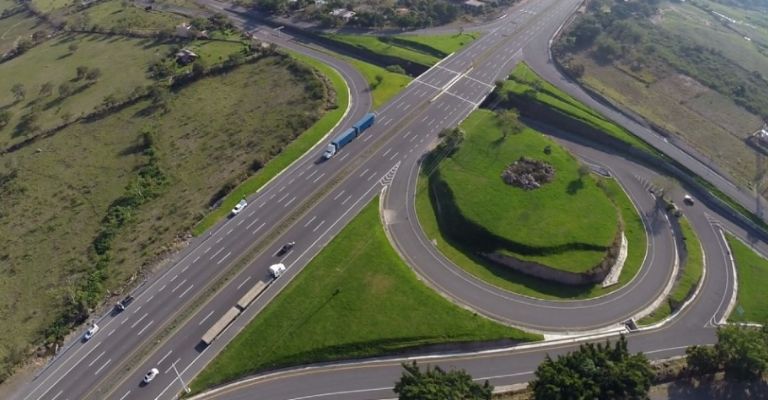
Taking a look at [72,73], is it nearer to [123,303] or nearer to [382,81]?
[382,81]

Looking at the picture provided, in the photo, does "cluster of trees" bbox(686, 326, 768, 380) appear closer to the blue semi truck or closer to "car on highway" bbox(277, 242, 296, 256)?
"car on highway" bbox(277, 242, 296, 256)

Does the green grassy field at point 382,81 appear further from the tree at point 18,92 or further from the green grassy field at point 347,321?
the tree at point 18,92

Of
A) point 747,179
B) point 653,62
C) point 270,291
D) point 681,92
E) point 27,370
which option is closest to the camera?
point 27,370

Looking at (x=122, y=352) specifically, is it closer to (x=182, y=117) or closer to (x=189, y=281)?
(x=189, y=281)

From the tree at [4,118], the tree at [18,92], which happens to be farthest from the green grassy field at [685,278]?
the tree at [18,92]

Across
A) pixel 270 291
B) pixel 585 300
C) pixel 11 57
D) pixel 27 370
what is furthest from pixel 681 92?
pixel 11 57

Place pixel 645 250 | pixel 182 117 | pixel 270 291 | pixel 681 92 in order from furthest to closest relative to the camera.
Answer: pixel 681 92, pixel 182 117, pixel 645 250, pixel 270 291

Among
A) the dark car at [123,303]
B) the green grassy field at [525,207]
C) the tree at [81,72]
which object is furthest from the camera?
the tree at [81,72]
